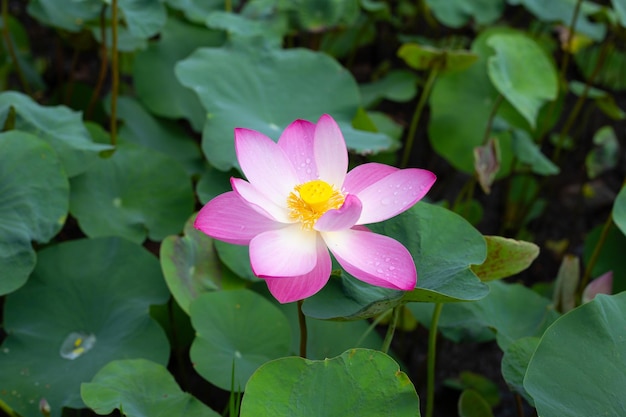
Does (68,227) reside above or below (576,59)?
below

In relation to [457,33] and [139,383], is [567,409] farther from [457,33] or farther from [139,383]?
[457,33]

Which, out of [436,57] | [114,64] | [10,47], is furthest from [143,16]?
[436,57]

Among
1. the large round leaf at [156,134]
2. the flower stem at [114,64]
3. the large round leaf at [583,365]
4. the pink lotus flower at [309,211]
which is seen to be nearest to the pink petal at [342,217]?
the pink lotus flower at [309,211]

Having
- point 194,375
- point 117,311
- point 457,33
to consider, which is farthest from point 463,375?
point 457,33

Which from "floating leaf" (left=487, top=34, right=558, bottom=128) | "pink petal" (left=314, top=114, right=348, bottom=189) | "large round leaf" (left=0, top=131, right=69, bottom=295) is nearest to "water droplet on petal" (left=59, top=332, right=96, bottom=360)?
"large round leaf" (left=0, top=131, right=69, bottom=295)

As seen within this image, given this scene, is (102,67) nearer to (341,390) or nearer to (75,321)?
(75,321)

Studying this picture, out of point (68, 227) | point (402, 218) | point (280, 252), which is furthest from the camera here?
point (68, 227)

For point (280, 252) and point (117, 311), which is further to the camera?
point (117, 311)
